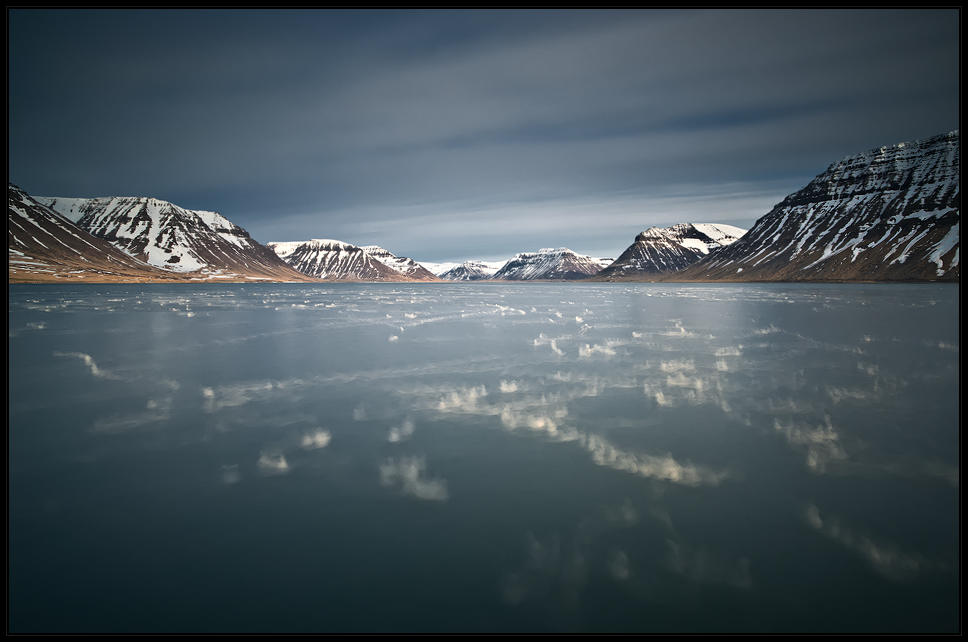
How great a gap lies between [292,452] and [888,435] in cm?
1668

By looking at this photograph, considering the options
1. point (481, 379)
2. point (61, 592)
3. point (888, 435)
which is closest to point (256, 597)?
point (61, 592)

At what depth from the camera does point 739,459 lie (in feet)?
34.4

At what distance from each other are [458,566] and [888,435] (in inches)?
512

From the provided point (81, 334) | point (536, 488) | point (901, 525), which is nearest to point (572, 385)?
point (536, 488)

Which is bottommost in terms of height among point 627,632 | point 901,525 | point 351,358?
point 627,632

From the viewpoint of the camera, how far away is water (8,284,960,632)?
6.09 m

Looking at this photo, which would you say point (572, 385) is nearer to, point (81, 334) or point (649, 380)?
point (649, 380)

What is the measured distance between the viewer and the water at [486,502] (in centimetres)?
609

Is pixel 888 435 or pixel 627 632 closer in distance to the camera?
pixel 627 632

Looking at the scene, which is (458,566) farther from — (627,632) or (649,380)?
(649,380)

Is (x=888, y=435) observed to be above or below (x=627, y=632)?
above

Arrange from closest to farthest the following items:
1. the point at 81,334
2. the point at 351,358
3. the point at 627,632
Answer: the point at 627,632 → the point at 351,358 → the point at 81,334

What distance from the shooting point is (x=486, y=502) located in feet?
28.4

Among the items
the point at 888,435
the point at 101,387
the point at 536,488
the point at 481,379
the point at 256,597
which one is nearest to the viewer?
the point at 256,597
